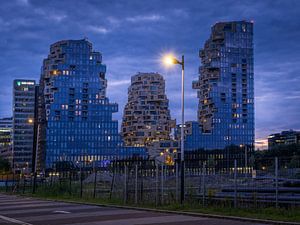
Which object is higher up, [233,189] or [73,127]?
[73,127]

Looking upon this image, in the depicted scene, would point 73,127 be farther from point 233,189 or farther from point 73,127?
point 233,189

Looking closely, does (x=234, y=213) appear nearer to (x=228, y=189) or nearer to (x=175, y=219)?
(x=175, y=219)

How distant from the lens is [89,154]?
7682 inches

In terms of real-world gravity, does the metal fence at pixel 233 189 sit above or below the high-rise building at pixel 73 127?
below

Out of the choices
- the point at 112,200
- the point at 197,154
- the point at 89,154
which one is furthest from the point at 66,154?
the point at 112,200

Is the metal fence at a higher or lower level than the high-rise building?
lower

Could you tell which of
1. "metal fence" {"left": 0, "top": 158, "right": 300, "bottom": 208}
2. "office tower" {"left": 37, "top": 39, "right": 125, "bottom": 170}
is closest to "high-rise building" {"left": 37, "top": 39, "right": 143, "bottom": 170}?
"office tower" {"left": 37, "top": 39, "right": 125, "bottom": 170}

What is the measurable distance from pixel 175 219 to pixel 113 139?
17865cm

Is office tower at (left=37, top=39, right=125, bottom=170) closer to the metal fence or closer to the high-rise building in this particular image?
the high-rise building

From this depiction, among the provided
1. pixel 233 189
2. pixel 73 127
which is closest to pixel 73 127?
pixel 73 127

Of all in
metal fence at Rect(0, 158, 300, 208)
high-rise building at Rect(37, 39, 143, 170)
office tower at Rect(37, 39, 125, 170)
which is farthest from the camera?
high-rise building at Rect(37, 39, 143, 170)

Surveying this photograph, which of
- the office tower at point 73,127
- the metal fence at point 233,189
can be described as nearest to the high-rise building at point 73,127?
the office tower at point 73,127

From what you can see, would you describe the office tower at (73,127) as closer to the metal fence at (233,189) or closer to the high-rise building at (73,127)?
the high-rise building at (73,127)

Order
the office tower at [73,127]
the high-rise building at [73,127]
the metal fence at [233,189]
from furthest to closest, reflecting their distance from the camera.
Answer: the high-rise building at [73,127] → the office tower at [73,127] → the metal fence at [233,189]
